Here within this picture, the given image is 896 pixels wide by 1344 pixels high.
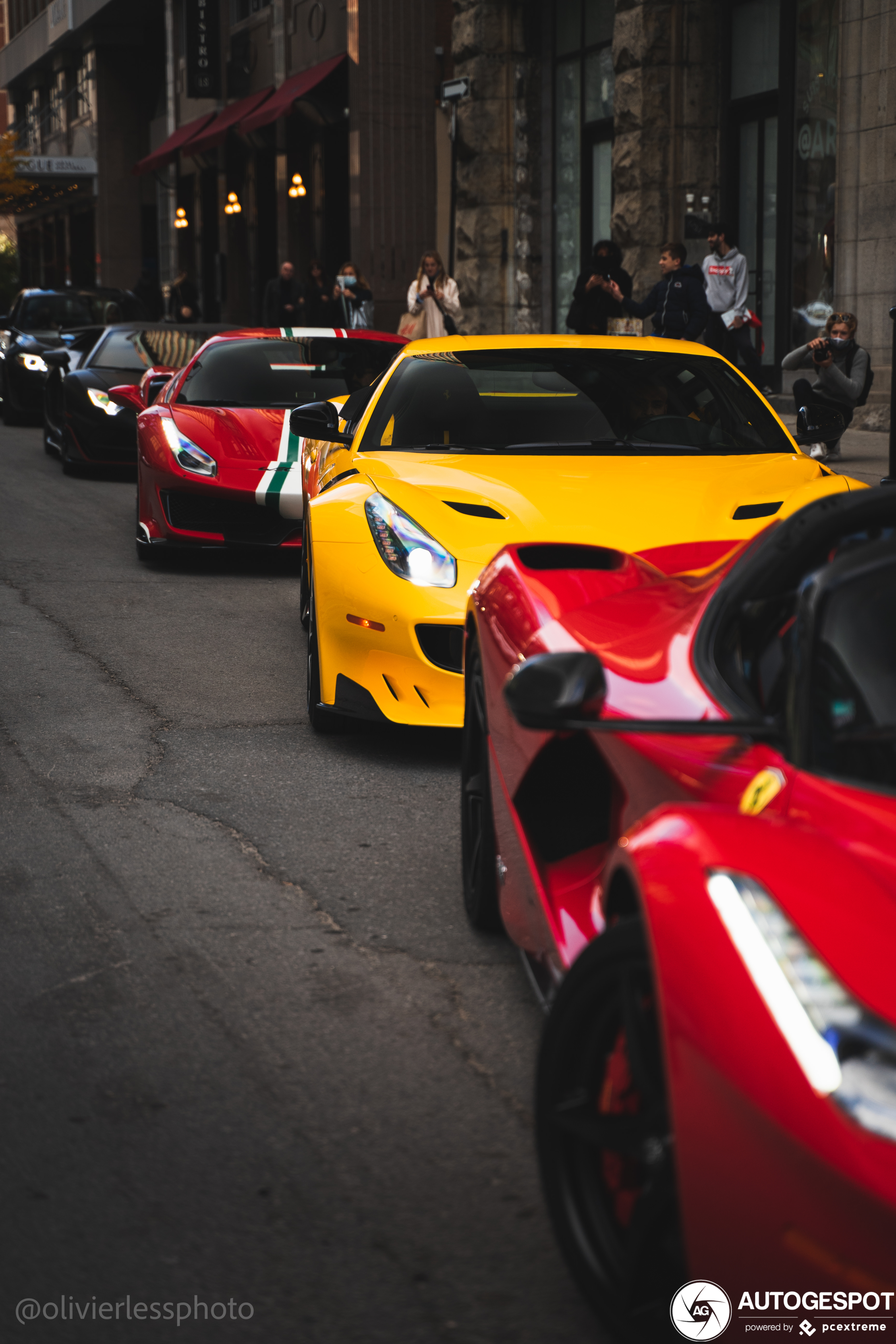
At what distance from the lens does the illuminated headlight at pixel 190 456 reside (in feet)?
31.7

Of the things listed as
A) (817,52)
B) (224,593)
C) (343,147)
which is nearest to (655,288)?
(817,52)

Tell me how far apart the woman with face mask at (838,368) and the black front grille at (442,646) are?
7714 millimetres

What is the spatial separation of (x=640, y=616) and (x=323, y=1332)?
1.56 m

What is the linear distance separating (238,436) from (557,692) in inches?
294

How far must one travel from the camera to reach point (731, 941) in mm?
2109

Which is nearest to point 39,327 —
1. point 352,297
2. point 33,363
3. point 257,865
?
point 33,363

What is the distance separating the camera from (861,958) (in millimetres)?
2041

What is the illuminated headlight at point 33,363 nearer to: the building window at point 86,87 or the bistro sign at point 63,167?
the bistro sign at point 63,167

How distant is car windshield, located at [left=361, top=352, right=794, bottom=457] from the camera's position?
21.9ft

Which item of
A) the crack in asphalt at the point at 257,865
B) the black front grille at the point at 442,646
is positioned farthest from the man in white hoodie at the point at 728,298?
the black front grille at the point at 442,646

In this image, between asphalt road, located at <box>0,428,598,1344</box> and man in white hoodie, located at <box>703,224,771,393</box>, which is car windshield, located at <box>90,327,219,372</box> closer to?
man in white hoodie, located at <box>703,224,771,393</box>

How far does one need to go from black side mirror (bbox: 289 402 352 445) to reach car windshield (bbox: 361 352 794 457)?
0.33 m

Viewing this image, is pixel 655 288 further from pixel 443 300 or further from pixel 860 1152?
pixel 860 1152

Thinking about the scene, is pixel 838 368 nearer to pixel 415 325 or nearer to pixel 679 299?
pixel 679 299
